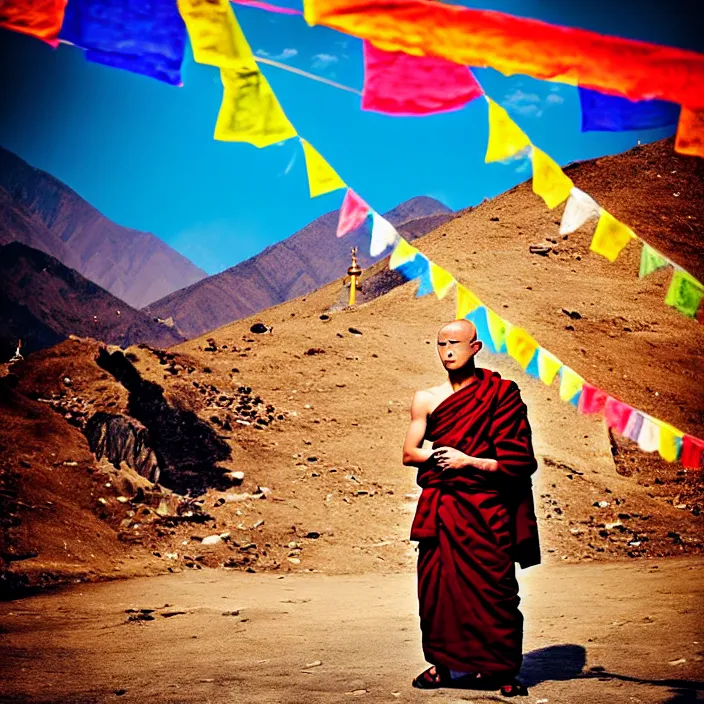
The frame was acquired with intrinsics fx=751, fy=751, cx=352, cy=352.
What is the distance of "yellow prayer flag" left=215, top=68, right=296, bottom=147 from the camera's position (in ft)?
11.5

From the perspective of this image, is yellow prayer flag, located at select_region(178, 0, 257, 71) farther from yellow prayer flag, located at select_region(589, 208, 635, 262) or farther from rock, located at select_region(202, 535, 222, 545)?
rock, located at select_region(202, 535, 222, 545)

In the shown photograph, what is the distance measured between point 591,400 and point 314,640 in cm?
250

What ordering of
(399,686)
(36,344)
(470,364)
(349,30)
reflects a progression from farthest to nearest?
(36,344) → (470,364) → (399,686) → (349,30)

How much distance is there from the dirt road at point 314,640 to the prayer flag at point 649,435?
1182 mm

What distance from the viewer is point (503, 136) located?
3.73m

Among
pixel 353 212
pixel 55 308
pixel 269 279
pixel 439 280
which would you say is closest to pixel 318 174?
pixel 353 212

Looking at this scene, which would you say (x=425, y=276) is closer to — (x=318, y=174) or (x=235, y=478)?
(x=318, y=174)

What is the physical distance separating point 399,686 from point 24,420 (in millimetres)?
8965

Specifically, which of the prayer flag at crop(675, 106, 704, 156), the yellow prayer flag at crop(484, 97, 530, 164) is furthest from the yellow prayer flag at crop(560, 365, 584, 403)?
the prayer flag at crop(675, 106, 704, 156)

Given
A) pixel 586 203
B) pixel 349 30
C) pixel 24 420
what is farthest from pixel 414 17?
pixel 24 420

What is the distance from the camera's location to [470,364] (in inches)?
151

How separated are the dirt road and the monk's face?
60.5 inches

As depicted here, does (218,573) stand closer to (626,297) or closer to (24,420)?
(24,420)

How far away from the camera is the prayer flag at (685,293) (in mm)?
3973
